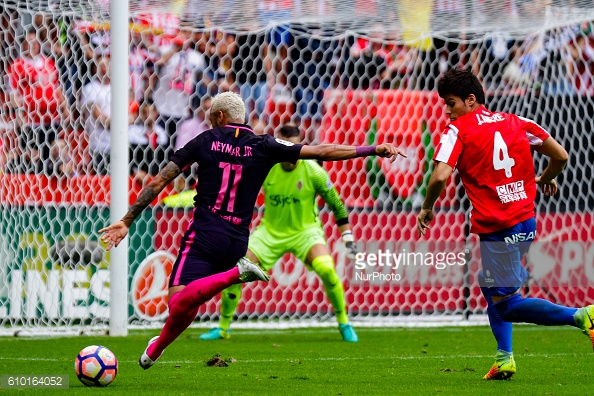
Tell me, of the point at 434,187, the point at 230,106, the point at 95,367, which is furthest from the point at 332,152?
the point at 95,367

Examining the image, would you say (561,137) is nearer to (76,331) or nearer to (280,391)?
(76,331)

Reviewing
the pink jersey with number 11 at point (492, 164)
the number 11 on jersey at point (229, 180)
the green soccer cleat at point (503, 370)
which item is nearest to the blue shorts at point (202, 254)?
the number 11 on jersey at point (229, 180)

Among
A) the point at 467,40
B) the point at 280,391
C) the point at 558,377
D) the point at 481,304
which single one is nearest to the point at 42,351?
the point at 280,391

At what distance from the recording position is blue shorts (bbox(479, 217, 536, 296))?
6.03m

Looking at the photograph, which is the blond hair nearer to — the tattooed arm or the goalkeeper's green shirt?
the tattooed arm

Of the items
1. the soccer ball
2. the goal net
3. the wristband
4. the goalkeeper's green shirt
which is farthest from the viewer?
the goal net

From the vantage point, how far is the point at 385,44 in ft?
39.7

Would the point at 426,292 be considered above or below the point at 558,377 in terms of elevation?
below

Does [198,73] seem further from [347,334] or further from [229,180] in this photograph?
[229,180]

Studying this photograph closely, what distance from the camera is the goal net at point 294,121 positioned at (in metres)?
10.2

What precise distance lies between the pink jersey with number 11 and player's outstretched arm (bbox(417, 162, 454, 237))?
0.20 ft

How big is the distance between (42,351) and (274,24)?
468 centimetres

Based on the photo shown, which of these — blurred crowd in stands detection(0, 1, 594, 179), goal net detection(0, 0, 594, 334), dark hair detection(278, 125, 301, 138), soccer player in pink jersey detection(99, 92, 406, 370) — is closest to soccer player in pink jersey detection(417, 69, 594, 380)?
soccer player in pink jersey detection(99, 92, 406, 370)

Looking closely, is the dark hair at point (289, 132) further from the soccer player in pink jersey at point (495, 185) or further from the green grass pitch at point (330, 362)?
the soccer player in pink jersey at point (495, 185)
